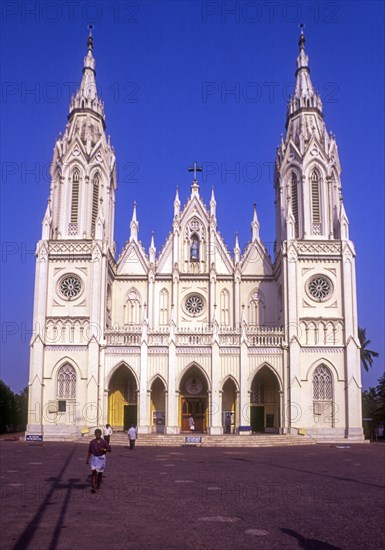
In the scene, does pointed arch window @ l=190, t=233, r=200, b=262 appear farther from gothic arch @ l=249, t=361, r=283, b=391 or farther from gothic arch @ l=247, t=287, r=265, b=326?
gothic arch @ l=249, t=361, r=283, b=391

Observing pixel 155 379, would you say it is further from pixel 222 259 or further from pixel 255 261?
pixel 255 261

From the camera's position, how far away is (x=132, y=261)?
52000 mm

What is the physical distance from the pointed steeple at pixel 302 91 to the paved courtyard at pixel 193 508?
3755 cm

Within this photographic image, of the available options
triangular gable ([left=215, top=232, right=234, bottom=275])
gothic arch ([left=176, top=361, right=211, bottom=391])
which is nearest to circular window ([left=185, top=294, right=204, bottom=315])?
triangular gable ([left=215, top=232, right=234, bottom=275])

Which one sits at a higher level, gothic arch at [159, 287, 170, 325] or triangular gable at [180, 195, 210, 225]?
triangular gable at [180, 195, 210, 225]

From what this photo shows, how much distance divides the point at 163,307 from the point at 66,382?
9.84 m

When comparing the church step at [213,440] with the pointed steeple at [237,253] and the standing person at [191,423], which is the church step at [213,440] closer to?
the standing person at [191,423]

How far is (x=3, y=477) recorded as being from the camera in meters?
18.3

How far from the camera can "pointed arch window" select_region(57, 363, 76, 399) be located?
4528cm

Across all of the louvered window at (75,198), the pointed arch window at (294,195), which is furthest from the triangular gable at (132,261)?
the pointed arch window at (294,195)

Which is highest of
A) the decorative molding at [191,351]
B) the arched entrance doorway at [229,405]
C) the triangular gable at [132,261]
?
the triangular gable at [132,261]

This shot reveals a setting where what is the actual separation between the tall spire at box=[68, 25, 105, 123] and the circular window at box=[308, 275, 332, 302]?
22.7 meters

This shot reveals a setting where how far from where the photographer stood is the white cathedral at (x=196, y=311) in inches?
1768

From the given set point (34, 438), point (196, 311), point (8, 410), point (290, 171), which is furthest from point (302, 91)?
point (8, 410)
